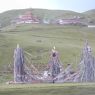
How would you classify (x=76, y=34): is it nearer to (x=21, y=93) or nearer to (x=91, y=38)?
(x=91, y=38)

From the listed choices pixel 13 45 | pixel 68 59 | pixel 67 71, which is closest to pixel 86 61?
pixel 67 71

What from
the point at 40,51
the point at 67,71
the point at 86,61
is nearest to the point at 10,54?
the point at 40,51

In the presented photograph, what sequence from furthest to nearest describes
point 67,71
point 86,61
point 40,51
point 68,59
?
point 40,51, point 68,59, point 67,71, point 86,61

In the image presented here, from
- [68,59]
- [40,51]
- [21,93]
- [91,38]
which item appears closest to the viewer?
[21,93]

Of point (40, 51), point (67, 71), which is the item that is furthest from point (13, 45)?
point (67, 71)

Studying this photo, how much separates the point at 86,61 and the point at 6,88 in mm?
16866

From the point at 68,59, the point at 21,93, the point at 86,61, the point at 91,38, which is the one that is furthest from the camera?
the point at 91,38

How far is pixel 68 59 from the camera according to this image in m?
87.3

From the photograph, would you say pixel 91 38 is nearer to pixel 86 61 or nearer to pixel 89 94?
pixel 86 61

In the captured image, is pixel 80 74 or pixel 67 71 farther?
pixel 67 71

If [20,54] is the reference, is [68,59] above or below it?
below

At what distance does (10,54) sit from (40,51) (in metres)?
7.52

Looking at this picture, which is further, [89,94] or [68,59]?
[68,59]

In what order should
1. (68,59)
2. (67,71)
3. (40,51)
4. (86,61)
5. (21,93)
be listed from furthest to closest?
1. (40,51)
2. (68,59)
3. (67,71)
4. (86,61)
5. (21,93)
